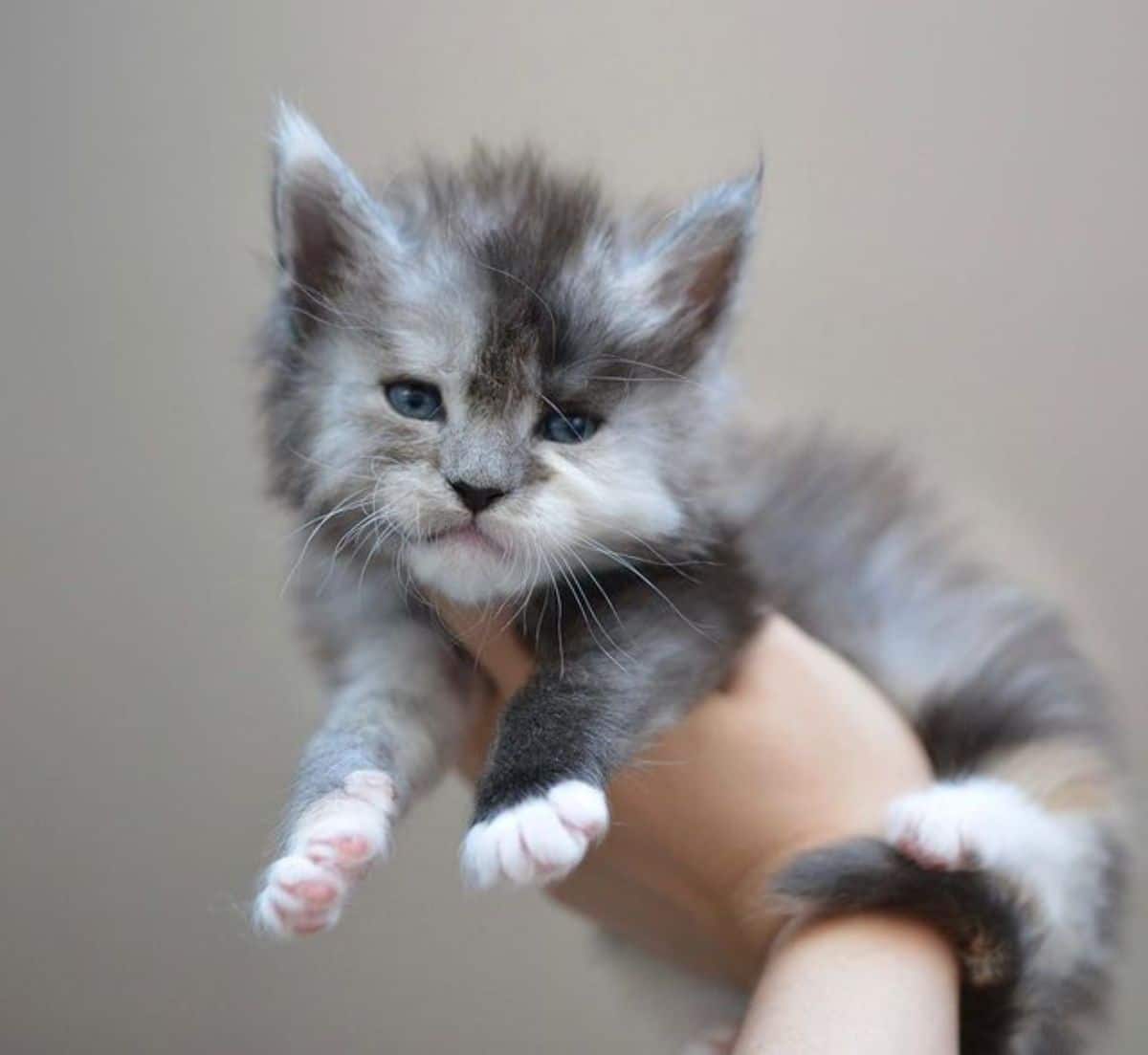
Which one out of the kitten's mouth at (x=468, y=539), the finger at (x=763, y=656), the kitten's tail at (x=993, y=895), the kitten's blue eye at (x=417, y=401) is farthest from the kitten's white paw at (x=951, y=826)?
the kitten's blue eye at (x=417, y=401)

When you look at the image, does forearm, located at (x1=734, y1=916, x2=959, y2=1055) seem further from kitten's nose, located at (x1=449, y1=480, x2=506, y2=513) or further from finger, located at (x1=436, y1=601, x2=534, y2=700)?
kitten's nose, located at (x1=449, y1=480, x2=506, y2=513)

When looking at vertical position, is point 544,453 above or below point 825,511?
above

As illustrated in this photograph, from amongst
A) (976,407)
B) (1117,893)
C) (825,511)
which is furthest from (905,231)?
(1117,893)

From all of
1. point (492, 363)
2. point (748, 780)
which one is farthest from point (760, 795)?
point (492, 363)

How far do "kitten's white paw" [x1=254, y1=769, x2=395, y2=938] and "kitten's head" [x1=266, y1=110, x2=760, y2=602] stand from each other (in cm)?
19

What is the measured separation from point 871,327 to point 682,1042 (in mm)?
1033

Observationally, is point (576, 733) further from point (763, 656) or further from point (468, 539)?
point (763, 656)

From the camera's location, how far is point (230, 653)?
2.04 m

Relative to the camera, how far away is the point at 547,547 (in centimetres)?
100

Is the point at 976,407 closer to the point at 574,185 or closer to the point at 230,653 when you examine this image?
the point at 574,185

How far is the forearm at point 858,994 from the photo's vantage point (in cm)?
96

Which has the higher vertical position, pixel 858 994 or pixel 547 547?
pixel 547 547

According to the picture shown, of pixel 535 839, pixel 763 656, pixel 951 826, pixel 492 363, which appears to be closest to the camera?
pixel 535 839

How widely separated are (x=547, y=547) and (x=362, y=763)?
0.26 m
